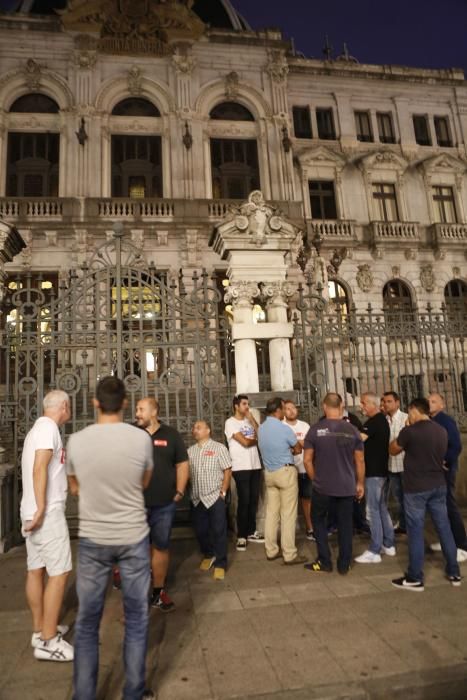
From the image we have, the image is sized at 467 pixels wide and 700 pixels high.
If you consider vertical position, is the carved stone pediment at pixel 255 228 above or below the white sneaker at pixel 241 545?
above

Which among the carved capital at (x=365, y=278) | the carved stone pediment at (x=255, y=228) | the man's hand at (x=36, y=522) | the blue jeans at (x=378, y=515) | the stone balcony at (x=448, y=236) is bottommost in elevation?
the blue jeans at (x=378, y=515)

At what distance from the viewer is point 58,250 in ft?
62.1

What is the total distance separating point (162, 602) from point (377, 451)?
3213 mm

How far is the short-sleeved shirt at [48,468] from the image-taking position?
13.1 ft

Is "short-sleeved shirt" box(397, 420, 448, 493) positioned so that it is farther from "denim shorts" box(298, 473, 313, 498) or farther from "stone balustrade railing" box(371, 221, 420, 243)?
"stone balustrade railing" box(371, 221, 420, 243)

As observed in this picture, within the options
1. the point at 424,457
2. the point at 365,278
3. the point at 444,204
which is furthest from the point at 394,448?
the point at 444,204

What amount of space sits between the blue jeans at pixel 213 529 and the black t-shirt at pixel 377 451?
201 centimetres

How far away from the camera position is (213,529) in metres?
5.52

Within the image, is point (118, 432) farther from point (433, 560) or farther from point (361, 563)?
point (433, 560)

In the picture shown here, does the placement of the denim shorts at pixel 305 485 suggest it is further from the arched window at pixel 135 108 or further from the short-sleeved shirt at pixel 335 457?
the arched window at pixel 135 108

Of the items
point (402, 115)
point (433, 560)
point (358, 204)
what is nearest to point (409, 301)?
point (358, 204)

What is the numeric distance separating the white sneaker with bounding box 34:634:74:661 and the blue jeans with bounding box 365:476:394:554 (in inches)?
146

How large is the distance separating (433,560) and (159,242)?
16451 mm

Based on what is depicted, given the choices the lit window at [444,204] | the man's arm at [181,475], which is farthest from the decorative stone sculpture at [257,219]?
the lit window at [444,204]
